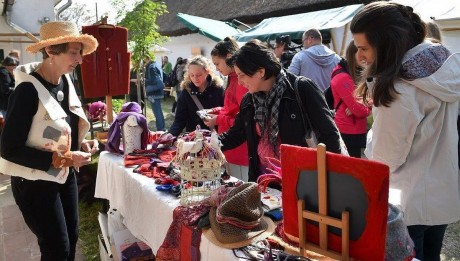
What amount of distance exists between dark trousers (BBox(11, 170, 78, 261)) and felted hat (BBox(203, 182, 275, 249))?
973 millimetres

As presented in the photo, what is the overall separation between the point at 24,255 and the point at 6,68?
3684 millimetres

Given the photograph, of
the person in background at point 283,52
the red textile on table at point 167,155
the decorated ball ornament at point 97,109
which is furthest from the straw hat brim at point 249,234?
the person in background at point 283,52

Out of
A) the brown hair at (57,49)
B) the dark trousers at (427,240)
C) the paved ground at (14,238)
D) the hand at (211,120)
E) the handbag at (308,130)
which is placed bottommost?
the paved ground at (14,238)

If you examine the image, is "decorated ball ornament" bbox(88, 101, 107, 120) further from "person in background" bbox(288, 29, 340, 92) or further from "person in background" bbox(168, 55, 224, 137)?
"person in background" bbox(288, 29, 340, 92)

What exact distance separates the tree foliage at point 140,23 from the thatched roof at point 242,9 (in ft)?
15.5

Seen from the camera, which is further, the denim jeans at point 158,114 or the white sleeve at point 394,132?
the denim jeans at point 158,114

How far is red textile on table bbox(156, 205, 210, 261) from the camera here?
1.51 m

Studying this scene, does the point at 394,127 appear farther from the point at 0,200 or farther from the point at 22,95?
the point at 0,200

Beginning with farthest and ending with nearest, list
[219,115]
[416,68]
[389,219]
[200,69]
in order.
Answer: [200,69] < [219,115] < [416,68] < [389,219]

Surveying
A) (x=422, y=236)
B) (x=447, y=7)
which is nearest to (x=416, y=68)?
(x=422, y=236)

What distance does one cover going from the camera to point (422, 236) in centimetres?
Result: 156

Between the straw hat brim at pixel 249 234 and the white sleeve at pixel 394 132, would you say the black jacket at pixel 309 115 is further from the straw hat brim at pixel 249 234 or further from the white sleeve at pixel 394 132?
the straw hat brim at pixel 249 234

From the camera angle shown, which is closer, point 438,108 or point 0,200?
point 438,108

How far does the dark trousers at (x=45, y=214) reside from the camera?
Answer: 188 centimetres
